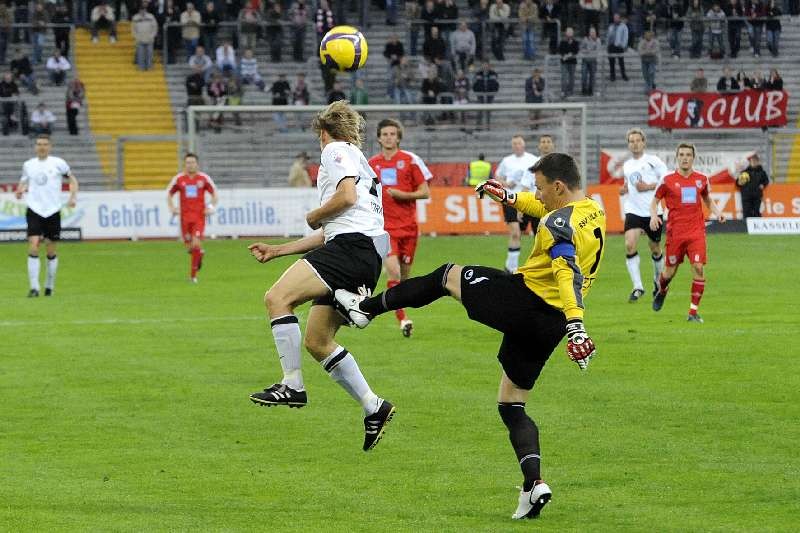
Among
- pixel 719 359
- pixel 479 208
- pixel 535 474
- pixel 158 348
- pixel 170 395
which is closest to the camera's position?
pixel 535 474

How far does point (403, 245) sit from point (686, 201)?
394 cm

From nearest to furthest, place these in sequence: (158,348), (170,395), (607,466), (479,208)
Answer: (607,466), (170,395), (158,348), (479,208)

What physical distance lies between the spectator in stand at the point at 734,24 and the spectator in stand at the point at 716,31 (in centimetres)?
24

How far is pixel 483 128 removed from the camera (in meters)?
37.8

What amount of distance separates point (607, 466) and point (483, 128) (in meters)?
27.9

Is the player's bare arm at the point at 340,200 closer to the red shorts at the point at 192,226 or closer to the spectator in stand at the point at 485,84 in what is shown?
the red shorts at the point at 192,226

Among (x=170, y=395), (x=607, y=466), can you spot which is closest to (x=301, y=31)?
(x=170, y=395)

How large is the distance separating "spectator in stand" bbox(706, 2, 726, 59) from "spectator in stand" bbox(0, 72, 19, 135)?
70.4 ft

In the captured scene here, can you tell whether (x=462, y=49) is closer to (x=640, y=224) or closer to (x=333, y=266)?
(x=640, y=224)

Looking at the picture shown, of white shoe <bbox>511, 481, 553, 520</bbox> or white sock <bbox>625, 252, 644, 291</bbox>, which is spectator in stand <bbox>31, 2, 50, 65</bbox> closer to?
white sock <bbox>625, 252, 644, 291</bbox>

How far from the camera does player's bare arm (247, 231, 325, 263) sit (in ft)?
31.8

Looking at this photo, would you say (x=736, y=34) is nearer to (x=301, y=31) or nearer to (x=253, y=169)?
(x=301, y=31)

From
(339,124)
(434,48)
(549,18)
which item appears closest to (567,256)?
(339,124)

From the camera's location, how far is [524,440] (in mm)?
8969
